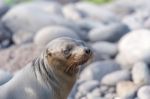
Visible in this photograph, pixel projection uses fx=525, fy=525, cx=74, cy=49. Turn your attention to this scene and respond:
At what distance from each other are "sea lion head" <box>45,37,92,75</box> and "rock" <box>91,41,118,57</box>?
11.6 ft

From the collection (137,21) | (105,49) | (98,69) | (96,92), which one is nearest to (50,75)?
(96,92)

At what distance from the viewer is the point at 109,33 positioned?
8.43 m

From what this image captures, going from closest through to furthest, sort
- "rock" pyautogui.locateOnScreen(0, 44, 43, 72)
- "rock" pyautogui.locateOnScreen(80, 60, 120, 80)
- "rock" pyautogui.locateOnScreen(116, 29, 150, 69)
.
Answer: "rock" pyautogui.locateOnScreen(80, 60, 120, 80) < "rock" pyautogui.locateOnScreen(116, 29, 150, 69) < "rock" pyautogui.locateOnScreen(0, 44, 43, 72)

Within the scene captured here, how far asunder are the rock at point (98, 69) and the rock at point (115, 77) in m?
0.16

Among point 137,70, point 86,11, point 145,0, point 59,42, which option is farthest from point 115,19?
point 59,42

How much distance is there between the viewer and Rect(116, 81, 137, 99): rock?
20.0 feet

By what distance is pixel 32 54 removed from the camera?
743 cm

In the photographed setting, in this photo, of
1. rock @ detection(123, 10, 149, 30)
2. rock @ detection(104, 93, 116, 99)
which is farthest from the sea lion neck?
rock @ detection(123, 10, 149, 30)

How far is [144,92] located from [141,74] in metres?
0.61

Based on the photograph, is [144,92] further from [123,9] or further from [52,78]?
[123,9]

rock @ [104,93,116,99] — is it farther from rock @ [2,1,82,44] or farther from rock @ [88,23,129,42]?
rock @ [2,1,82,44]

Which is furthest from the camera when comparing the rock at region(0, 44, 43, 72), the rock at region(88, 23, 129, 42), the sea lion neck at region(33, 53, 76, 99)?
the rock at region(88, 23, 129, 42)

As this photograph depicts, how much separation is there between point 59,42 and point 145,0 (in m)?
11.5

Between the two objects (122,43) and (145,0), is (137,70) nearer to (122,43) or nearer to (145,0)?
(122,43)
